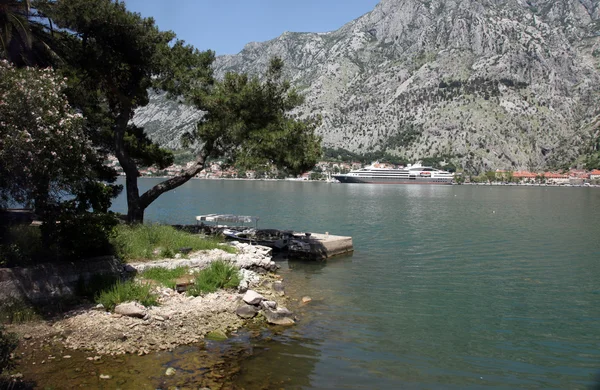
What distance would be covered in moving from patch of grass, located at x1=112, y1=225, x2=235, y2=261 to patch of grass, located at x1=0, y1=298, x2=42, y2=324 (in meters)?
4.04

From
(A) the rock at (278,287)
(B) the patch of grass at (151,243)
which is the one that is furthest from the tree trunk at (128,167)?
(A) the rock at (278,287)

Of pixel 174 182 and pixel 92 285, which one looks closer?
pixel 92 285

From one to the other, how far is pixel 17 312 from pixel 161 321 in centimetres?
373

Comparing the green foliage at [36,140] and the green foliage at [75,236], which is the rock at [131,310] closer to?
the green foliage at [75,236]

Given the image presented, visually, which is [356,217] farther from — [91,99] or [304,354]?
[304,354]

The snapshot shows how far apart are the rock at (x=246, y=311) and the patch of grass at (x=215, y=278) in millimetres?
1765

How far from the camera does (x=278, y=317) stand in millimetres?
14086

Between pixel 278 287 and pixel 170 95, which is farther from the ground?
pixel 170 95

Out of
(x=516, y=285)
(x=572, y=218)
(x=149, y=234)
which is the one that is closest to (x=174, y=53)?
(x=149, y=234)

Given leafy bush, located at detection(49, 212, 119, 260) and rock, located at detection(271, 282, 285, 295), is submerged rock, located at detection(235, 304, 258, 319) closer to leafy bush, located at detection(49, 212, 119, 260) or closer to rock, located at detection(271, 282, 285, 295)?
rock, located at detection(271, 282, 285, 295)

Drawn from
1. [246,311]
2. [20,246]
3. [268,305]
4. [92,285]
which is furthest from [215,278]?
[20,246]

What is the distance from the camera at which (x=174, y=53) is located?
76.1 ft

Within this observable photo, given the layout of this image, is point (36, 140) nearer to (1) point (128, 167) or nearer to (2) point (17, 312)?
(2) point (17, 312)

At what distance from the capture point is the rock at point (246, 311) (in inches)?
556
